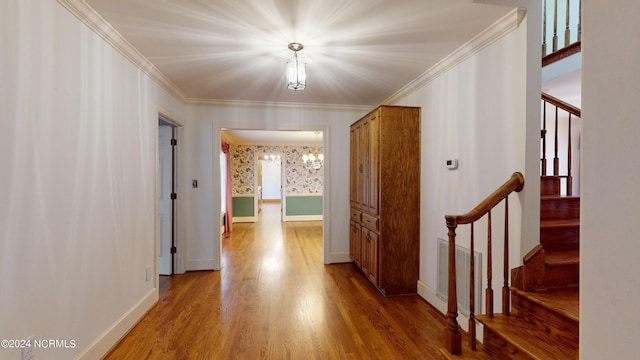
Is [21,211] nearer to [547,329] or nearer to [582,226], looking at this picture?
[582,226]

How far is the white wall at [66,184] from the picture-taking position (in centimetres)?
141

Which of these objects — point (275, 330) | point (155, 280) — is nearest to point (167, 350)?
point (275, 330)

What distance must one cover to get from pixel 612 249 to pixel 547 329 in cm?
125

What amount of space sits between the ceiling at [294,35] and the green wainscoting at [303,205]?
5.44 metres

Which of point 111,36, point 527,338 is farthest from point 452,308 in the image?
point 111,36

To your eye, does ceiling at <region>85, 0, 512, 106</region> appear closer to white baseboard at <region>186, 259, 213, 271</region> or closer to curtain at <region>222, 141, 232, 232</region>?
white baseboard at <region>186, 259, 213, 271</region>

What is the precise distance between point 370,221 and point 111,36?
2996mm

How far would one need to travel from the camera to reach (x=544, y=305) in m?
1.65

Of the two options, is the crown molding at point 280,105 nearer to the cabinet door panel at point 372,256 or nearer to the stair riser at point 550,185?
the cabinet door panel at point 372,256

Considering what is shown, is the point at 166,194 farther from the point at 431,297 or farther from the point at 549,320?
the point at 549,320

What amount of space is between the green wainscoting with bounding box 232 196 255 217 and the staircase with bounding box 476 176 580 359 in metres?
7.04

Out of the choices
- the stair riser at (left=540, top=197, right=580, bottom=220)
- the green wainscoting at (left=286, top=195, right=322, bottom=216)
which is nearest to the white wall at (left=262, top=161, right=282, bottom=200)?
the green wainscoting at (left=286, top=195, right=322, bottom=216)

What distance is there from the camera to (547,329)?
1638mm

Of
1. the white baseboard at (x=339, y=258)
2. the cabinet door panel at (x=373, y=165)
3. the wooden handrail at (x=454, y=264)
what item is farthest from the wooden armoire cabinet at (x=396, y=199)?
the wooden handrail at (x=454, y=264)
